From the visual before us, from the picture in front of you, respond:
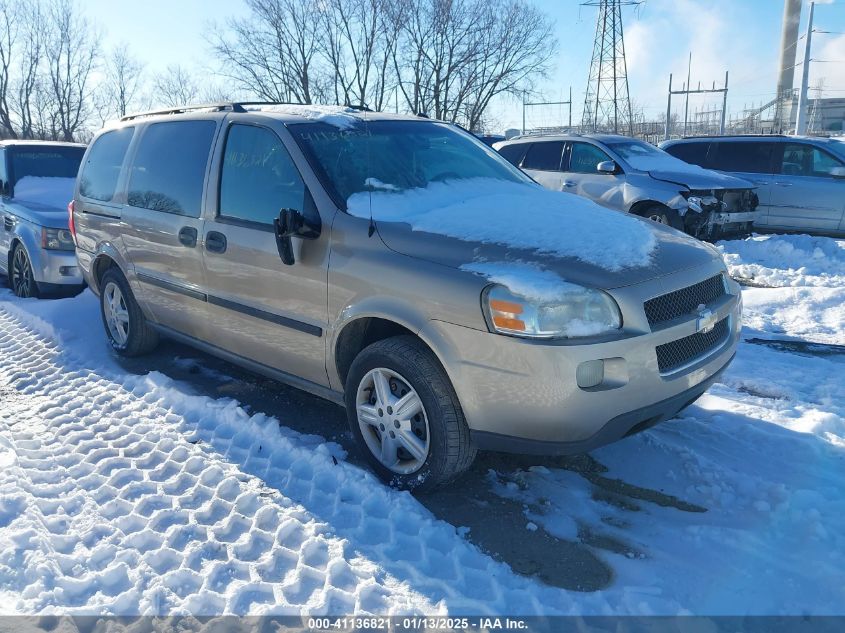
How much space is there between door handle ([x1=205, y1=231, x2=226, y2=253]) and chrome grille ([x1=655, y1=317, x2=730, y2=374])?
252 centimetres

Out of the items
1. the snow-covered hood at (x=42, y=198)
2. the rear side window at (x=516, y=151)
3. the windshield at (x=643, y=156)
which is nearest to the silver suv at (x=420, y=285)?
the snow-covered hood at (x=42, y=198)

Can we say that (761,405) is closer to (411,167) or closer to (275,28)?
(411,167)

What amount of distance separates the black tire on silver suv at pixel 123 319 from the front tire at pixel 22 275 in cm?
221

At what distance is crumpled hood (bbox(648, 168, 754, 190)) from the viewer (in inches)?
356

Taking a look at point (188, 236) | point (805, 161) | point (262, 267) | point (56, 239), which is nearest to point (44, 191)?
point (56, 239)

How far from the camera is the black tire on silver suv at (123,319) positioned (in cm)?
517

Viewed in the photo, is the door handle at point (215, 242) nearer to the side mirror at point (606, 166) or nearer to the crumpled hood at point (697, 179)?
the side mirror at point (606, 166)

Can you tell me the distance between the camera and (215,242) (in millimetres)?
4043

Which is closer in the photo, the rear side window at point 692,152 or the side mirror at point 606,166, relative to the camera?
the side mirror at point 606,166

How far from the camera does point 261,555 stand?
2.73 metres

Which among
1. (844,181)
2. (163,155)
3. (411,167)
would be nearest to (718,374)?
(411,167)

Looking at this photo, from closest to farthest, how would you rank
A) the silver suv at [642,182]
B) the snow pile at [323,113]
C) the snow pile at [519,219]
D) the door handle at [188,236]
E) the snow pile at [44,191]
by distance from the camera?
1. the snow pile at [519,219]
2. the snow pile at [323,113]
3. the door handle at [188,236]
4. the snow pile at [44,191]
5. the silver suv at [642,182]

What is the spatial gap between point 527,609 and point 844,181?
1003cm

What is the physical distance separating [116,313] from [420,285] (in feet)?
11.3
